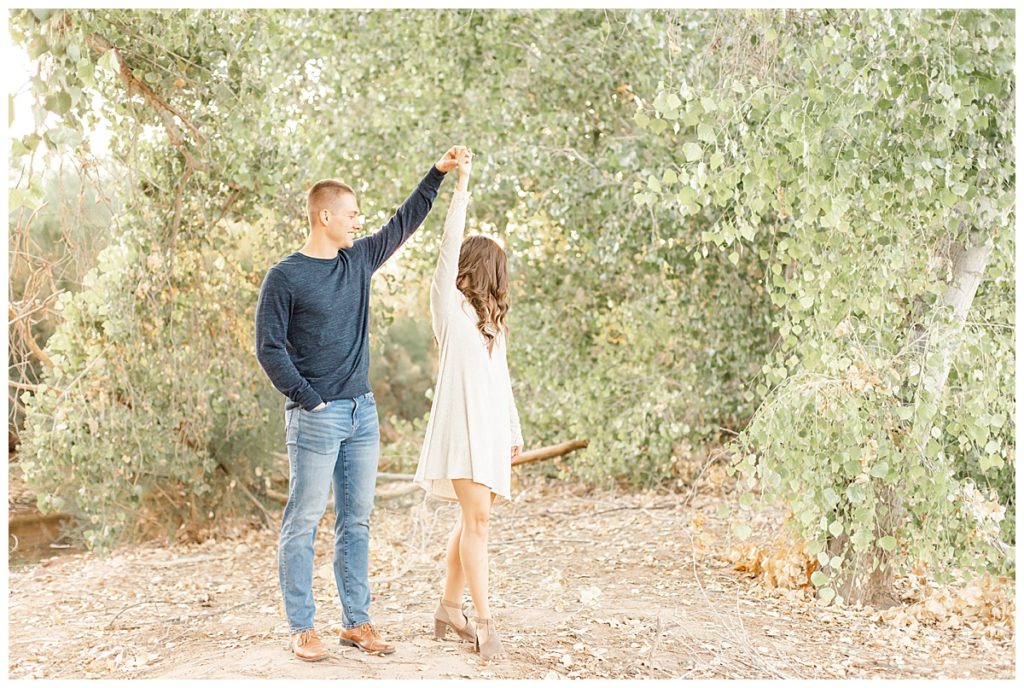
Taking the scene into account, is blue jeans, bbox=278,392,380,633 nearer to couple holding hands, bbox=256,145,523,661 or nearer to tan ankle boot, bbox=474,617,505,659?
couple holding hands, bbox=256,145,523,661

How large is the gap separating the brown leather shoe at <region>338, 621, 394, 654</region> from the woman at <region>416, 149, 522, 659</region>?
0.32m

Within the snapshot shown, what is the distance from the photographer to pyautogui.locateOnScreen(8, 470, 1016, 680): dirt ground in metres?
3.11

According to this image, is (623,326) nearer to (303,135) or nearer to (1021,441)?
(303,135)

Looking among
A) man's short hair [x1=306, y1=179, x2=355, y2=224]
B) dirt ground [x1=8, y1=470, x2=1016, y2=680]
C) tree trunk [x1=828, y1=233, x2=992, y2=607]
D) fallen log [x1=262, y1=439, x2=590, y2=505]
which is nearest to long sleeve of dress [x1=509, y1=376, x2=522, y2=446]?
dirt ground [x1=8, y1=470, x2=1016, y2=680]

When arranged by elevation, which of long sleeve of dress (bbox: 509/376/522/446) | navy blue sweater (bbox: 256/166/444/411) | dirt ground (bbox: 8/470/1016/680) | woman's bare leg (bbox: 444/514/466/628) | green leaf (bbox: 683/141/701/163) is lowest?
dirt ground (bbox: 8/470/1016/680)

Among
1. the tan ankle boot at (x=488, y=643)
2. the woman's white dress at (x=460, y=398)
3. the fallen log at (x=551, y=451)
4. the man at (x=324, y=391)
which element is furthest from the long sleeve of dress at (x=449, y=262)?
the fallen log at (x=551, y=451)

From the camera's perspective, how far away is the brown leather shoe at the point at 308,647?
2.86 m

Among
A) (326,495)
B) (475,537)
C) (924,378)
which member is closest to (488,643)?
(475,537)

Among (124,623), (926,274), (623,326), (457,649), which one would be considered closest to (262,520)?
(124,623)

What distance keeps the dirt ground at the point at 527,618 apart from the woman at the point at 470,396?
1.18 feet

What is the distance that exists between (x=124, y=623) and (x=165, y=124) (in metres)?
2.16

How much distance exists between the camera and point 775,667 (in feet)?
10.4

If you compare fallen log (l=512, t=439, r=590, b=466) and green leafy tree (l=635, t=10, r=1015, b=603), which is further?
fallen log (l=512, t=439, r=590, b=466)

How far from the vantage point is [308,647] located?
113 inches
